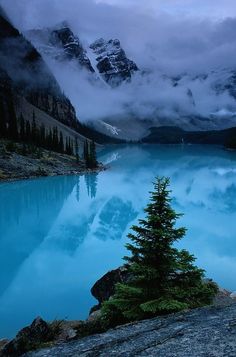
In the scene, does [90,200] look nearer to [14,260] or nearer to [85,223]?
[85,223]

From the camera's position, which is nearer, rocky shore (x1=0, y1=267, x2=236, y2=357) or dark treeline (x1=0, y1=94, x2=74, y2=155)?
rocky shore (x1=0, y1=267, x2=236, y2=357)

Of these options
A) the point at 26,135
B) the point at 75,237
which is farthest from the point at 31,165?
the point at 75,237

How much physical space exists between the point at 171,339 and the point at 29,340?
21.6 feet

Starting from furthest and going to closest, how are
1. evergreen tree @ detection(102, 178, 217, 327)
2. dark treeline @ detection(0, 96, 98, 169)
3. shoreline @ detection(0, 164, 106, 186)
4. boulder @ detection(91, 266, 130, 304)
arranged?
1. dark treeline @ detection(0, 96, 98, 169)
2. shoreline @ detection(0, 164, 106, 186)
3. boulder @ detection(91, 266, 130, 304)
4. evergreen tree @ detection(102, 178, 217, 327)

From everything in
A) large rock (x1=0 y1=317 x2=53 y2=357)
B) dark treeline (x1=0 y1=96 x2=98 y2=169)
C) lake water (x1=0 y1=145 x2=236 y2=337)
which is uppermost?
dark treeline (x1=0 y1=96 x2=98 y2=169)

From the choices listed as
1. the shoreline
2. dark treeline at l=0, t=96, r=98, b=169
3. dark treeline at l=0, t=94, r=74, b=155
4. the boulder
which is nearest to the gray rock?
the boulder

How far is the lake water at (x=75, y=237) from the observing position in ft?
90.6

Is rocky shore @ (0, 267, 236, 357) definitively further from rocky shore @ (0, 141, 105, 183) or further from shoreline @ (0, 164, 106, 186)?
rocky shore @ (0, 141, 105, 183)

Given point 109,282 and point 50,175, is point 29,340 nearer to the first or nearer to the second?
point 109,282

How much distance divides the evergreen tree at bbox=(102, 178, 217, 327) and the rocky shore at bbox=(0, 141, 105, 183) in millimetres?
75382

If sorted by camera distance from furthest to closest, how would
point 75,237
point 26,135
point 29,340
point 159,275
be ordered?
point 26,135, point 75,237, point 159,275, point 29,340

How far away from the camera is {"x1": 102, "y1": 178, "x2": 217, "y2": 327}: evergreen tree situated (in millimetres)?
13703

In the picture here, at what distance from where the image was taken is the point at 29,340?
1373 centimetres

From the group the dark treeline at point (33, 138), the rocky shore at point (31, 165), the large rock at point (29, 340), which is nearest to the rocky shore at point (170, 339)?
the large rock at point (29, 340)
